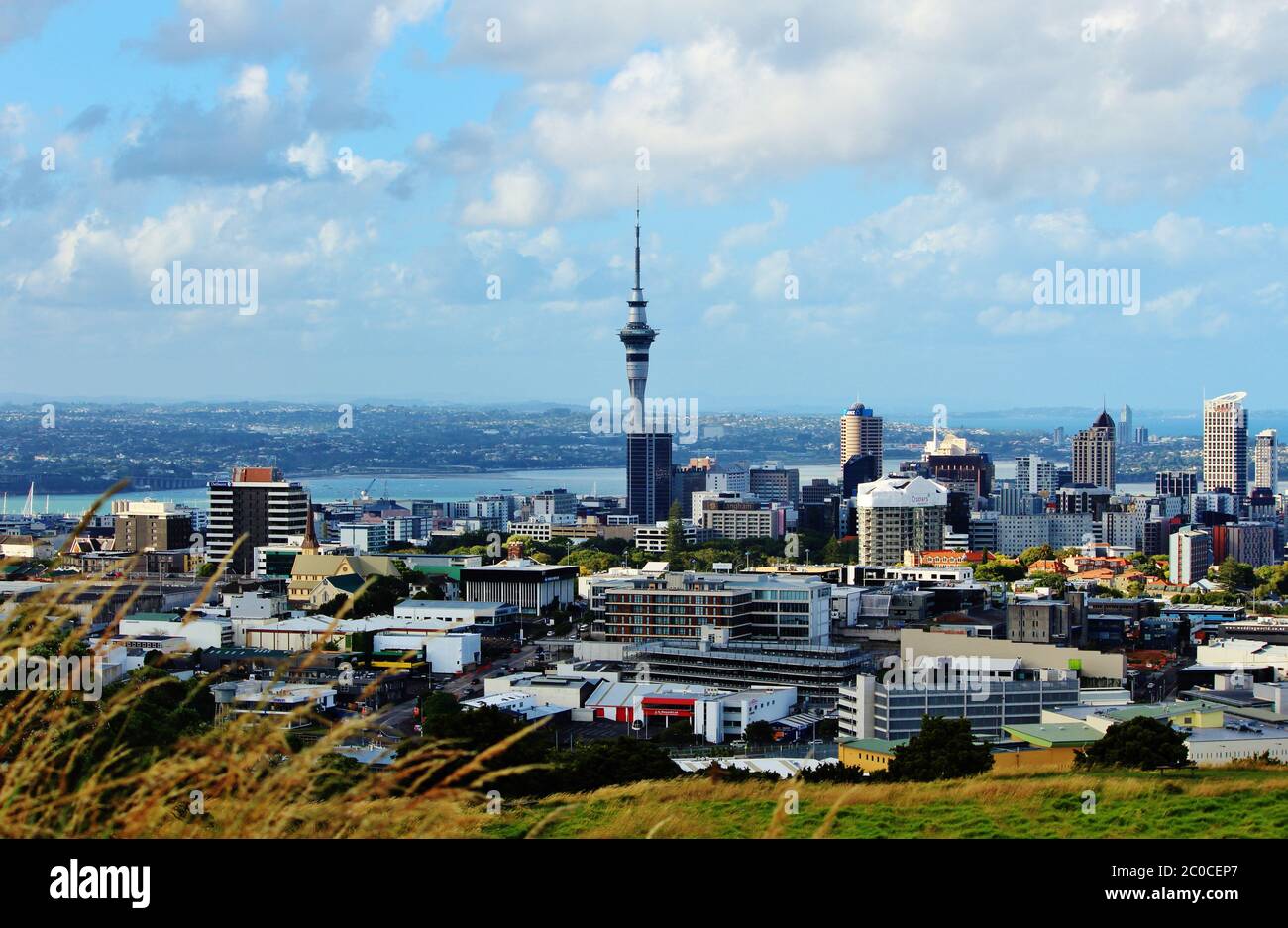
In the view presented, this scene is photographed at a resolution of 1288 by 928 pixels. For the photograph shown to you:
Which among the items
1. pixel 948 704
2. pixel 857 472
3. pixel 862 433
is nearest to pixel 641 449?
pixel 857 472

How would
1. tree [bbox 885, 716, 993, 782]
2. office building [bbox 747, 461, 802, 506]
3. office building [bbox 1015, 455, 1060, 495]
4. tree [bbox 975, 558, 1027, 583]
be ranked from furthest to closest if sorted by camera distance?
1. office building [bbox 1015, 455, 1060, 495]
2. office building [bbox 747, 461, 802, 506]
3. tree [bbox 975, 558, 1027, 583]
4. tree [bbox 885, 716, 993, 782]

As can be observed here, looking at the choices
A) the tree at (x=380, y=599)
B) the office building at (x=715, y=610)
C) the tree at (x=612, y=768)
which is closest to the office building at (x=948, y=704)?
the tree at (x=612, y=768)

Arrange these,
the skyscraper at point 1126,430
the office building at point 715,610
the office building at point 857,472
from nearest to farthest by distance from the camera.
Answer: the office building at point 715,610
the office building at point 857,472
the skyscraper at point 1126,430

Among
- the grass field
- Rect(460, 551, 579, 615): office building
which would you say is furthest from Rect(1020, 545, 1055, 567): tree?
the grass field

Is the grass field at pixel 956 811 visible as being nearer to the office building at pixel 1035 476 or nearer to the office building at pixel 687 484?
the office building at pixel 687 484

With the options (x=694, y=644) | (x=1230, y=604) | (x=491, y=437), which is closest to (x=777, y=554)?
(x=1230, y=604)

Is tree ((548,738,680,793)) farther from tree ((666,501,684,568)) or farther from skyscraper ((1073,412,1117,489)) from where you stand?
skyscraper ((1073,412,1117,489))

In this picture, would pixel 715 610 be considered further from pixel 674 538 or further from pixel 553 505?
pixel 553 505
